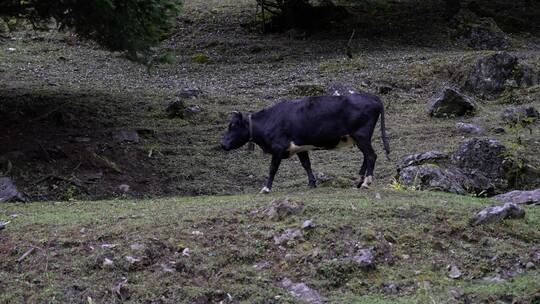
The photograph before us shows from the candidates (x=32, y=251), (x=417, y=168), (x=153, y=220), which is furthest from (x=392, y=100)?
(x=32, y=251)

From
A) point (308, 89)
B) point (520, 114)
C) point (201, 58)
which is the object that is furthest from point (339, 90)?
point (201, 58)

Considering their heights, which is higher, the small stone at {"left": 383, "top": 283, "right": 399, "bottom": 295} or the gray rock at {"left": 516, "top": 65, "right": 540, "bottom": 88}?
the small stone at {"left": 383, "top": 283, "right": 399, "bottom": 295}

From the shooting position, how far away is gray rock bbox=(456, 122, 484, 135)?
574 inches

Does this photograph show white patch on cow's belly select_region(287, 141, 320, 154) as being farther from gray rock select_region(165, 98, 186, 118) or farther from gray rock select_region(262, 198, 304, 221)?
gray rock select_region(165, 98, 186, 118)

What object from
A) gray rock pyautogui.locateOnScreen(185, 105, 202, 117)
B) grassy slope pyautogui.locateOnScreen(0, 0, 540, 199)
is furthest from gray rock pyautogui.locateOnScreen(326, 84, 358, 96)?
gray rock pyautogui.locateOnScreen(185, 105, 202, 117)

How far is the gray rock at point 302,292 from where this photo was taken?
705 centimetres

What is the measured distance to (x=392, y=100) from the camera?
1755cm

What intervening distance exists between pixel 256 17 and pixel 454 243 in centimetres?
1896

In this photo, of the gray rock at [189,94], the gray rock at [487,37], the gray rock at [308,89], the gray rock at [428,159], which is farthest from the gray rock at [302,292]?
the gray rock at [487,37]

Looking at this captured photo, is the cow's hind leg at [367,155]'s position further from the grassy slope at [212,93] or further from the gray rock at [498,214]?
the gray rock at [498,214]

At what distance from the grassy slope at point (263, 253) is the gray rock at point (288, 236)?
60 mm

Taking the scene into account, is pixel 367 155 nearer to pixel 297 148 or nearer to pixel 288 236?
pixel 297 148

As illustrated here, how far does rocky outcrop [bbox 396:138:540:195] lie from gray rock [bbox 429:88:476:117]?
3.72 metres

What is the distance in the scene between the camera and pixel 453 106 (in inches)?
628
